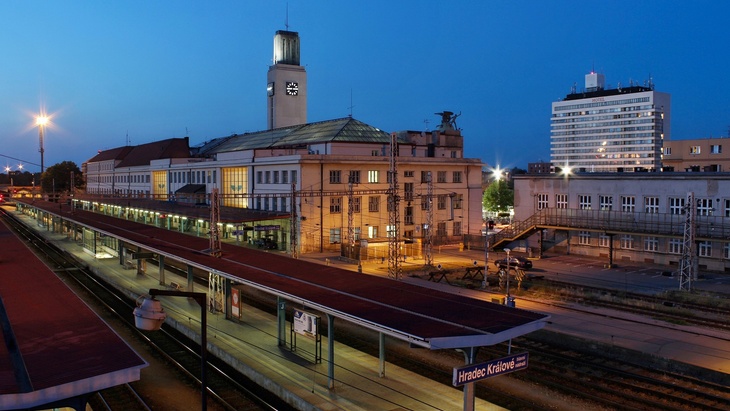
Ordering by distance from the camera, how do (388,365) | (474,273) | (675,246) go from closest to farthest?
(388,365)
(474,273)
(675,246)

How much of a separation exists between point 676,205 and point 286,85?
230 ft

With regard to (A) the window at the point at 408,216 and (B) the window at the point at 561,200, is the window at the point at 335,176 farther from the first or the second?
(B) the window at the point at 561,200

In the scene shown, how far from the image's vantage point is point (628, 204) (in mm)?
46312

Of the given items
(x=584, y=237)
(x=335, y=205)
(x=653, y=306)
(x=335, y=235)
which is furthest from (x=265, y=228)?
(x=653, y=306)

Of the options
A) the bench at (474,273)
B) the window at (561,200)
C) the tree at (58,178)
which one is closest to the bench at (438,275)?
the bench at (474,273)

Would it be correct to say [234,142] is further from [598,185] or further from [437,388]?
[437,388]

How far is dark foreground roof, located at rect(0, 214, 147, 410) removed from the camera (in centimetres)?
1124

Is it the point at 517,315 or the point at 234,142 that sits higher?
the point at 234,142

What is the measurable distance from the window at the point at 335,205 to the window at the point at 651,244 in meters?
25.1

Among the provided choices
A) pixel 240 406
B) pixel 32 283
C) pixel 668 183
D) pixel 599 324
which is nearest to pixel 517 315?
pixel 240 406

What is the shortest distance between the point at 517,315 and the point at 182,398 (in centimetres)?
→ 1015

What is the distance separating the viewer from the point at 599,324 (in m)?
25.6

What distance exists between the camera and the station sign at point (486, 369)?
11445mm

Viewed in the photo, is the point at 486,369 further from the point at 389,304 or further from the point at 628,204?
the point at 628,204
